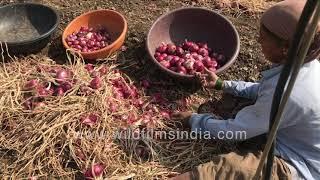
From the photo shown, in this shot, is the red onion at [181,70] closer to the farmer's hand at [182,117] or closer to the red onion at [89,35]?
the farmer's hand at [182,117]

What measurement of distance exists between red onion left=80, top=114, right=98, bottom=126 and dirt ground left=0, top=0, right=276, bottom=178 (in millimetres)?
494

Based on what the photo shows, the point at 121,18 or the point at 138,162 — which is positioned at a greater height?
the point at 121,18

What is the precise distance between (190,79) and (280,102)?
56.4 inches

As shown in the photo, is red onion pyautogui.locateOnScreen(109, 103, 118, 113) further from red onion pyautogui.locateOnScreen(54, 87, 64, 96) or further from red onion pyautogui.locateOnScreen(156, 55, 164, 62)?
red onion pyautogui.locateOnScreen(156, 55, 164, 62)

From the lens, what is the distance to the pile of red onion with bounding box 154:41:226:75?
297 centimetres

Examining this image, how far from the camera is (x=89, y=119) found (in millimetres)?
2703

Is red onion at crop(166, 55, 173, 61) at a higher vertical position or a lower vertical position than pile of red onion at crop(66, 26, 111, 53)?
higher

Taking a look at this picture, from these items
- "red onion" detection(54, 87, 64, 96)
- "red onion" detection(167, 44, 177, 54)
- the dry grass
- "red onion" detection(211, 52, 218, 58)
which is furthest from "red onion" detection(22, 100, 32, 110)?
"red onion" detection(211, 52, 218, 58)

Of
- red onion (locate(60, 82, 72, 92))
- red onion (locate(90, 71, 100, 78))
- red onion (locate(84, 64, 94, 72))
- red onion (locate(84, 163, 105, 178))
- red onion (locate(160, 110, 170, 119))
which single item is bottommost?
red onion (locate(84, 163, 105, 178))

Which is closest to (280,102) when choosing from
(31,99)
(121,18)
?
(31,99)

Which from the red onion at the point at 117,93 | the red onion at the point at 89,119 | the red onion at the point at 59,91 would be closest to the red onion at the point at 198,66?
the red onion at the point at 117,93

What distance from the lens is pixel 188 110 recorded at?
2.95 metres

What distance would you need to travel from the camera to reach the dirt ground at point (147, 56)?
9.87 ft

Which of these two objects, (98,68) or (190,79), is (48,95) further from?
(190,79)
